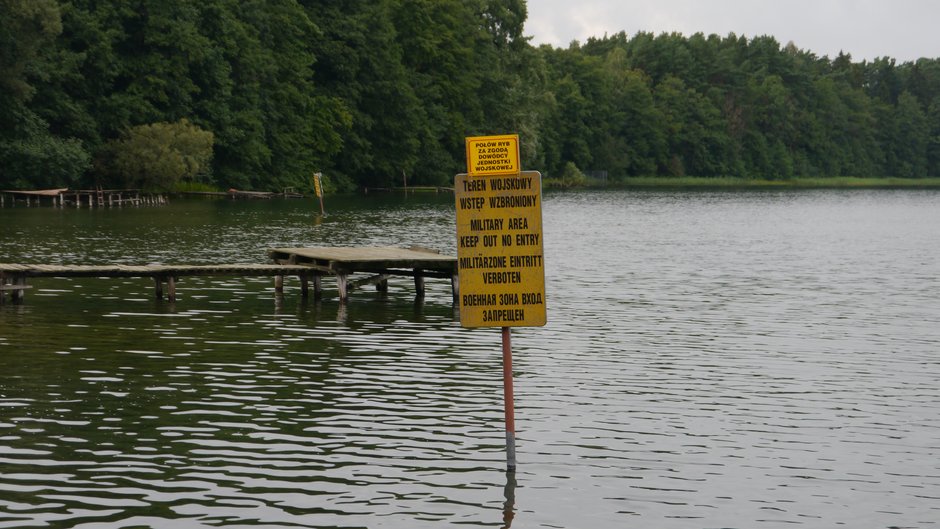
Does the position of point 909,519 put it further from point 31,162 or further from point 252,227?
point 31,162

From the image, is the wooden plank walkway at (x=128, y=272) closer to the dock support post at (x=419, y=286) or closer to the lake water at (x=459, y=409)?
the lake water at (x=459, y=409)

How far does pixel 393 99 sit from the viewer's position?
125 meters

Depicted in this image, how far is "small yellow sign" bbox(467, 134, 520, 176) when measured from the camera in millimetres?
12969

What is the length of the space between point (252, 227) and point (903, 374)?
41.7 m

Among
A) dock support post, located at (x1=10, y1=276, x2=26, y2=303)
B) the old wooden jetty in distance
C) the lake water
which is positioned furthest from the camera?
dock support post, located at (x1=10, y1=276, x2=26, y2=303)

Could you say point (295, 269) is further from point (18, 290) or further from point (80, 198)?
point (80, 198)

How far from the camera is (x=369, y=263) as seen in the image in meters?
27.8

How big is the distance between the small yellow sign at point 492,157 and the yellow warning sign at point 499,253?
0.24ft

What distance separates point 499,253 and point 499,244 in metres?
0.09

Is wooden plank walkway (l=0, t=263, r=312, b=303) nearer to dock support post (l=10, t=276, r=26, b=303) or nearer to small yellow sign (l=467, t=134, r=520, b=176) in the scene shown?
dock support post (l=10, t=276, r=26, b=303)

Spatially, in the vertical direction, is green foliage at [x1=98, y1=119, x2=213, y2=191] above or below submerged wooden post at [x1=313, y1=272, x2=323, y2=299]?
above

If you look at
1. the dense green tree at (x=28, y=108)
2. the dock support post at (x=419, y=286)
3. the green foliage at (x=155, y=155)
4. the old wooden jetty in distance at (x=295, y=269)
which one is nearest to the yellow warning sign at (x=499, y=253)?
the old wooden jetty in distance at (x=295, y=269)

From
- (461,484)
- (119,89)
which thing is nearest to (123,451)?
(461,484)

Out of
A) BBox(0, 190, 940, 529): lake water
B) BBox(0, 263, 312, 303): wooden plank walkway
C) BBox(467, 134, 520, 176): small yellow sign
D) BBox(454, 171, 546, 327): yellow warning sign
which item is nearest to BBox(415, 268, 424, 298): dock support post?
BBox(0, 190, 940, 529): lake water
